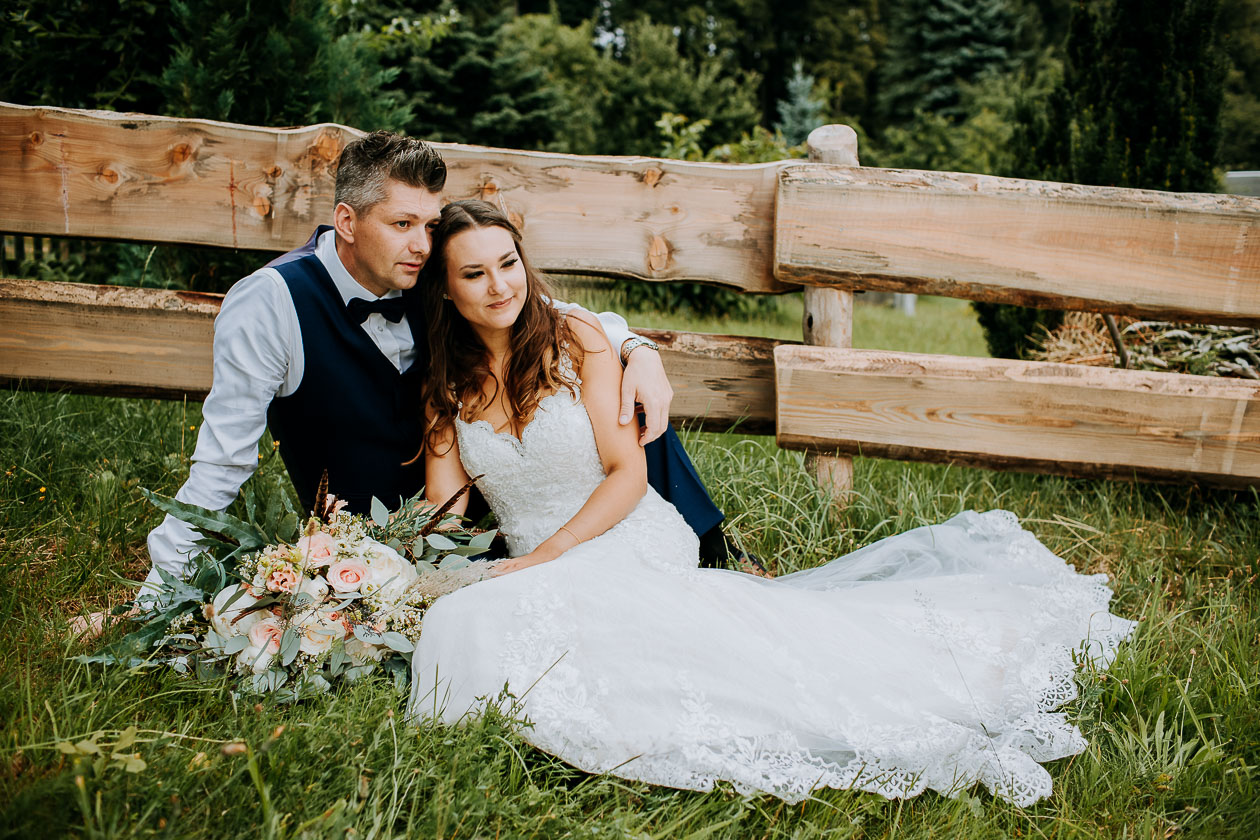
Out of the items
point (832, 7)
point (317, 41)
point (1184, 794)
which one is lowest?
point (1184, 794)

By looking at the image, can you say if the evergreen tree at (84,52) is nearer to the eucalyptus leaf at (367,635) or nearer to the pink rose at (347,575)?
the pink rose at (347,575)

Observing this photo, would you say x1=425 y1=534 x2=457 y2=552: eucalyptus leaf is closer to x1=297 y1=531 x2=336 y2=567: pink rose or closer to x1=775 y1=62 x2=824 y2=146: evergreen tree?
x1=297 y1=531 x2=336 y2=567: pink rose

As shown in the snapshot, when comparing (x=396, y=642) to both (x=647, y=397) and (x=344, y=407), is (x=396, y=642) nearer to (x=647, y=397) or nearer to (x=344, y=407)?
(x=344, y=407)

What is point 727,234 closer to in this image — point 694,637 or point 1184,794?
point 694,637

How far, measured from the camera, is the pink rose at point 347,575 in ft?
6.93

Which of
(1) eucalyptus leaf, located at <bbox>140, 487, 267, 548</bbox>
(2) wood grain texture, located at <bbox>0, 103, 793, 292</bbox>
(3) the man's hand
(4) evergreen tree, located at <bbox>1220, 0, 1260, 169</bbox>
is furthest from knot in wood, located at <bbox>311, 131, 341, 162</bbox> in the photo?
(4) evergreen tree, located at <bbox>1220, 0, 1260, 169</bbox>

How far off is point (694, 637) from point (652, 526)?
2.16 feet

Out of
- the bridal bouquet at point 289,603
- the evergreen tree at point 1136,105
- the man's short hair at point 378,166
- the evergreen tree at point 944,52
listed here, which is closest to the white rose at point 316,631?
the bridal bouquet at point 289,603

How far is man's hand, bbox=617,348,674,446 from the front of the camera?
2.81 metres

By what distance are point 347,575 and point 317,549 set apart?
11 centimetres

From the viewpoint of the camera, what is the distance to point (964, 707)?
227cm

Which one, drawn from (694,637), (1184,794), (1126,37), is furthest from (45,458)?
(1126,37)

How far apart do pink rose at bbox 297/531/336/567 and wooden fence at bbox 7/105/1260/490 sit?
5.69ft

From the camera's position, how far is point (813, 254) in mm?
3303
